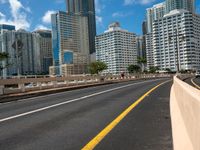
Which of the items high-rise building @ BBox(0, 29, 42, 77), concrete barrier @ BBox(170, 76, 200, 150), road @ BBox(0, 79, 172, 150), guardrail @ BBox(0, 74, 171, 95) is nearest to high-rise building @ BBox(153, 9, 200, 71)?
high-rise building @ BBox(0, 29, 42, 77)

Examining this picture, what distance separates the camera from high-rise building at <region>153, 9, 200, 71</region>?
13529 centimetres

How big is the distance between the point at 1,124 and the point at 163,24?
13066 cm

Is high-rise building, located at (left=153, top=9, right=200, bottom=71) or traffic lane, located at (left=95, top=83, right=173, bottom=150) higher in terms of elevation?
high-rise building, located at (left=153, top=9, right=200, bottom=71)

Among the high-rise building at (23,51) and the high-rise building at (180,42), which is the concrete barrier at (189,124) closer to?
the high-rise building at (23,51)

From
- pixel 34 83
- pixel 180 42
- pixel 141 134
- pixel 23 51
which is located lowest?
pixel 141 134

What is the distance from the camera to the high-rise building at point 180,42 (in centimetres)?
13529

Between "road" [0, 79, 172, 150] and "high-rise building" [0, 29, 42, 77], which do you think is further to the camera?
"high-rise building" [0, 29, 42, 77]

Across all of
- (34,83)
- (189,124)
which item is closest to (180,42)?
(34,83)

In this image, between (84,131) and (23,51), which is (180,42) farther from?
(84,131)

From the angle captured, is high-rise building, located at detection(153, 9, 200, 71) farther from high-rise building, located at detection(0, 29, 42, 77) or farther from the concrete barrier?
the concrete barrier

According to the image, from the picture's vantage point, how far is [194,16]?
151m

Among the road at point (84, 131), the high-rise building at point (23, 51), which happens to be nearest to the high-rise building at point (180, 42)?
the high-rise building at point (23, 51)

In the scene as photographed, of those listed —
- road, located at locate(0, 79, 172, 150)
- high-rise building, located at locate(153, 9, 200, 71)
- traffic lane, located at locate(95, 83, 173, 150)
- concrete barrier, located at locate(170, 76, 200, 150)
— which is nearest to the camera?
concrete barrier, located at locate(170, 76, 200, 150)

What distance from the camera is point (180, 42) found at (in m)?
143
